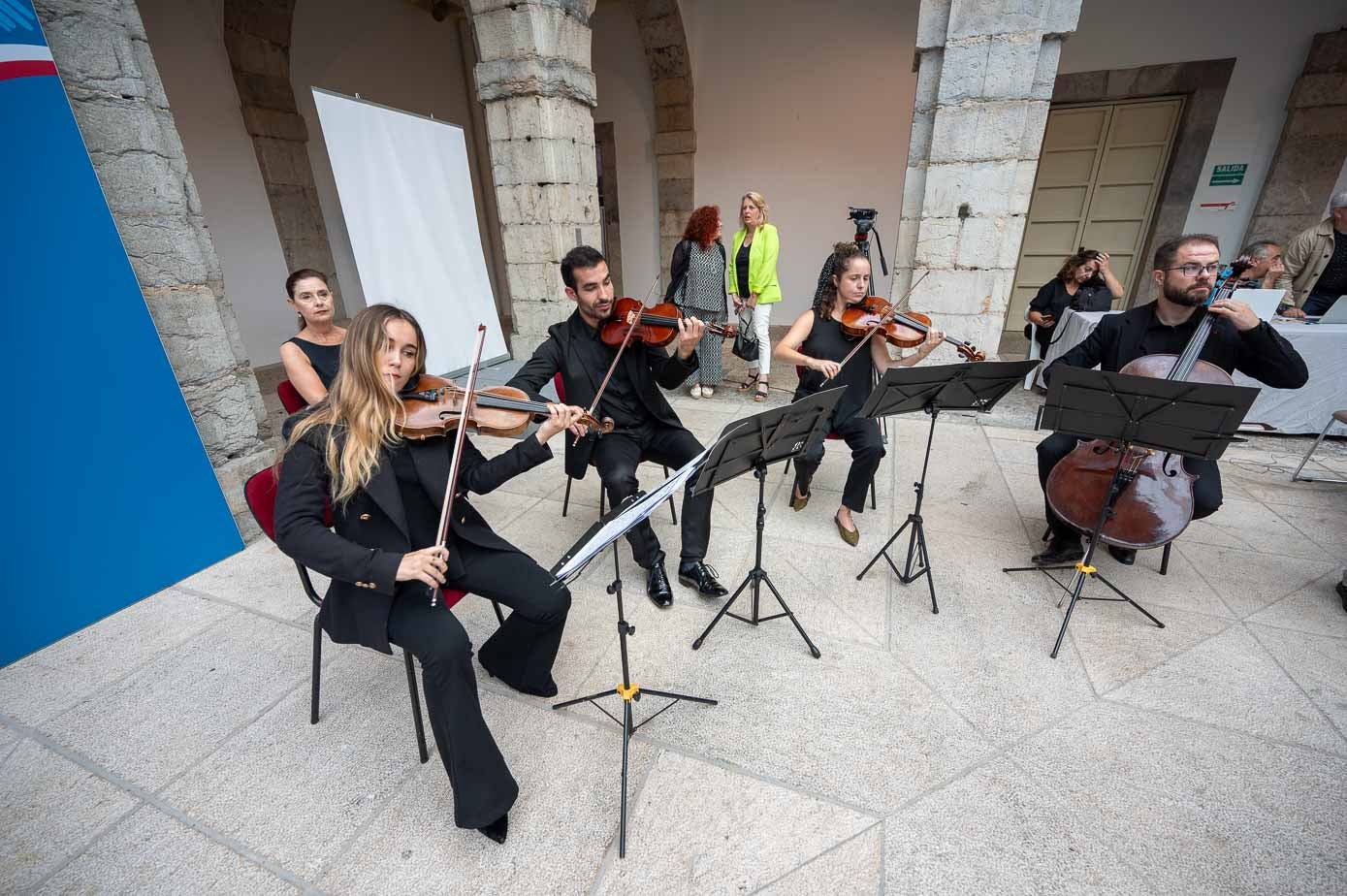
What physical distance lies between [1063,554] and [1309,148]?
5.90 m

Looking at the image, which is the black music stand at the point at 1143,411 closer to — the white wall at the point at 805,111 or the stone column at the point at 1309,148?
the white wall at the point at 805,111

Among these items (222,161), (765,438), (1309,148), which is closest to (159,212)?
(765,438)

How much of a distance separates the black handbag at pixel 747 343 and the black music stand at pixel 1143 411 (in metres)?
2.96

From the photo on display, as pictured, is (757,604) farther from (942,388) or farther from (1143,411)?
(1143,411)

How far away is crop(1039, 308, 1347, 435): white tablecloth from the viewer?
3.71 meters

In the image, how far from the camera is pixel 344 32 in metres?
6.39

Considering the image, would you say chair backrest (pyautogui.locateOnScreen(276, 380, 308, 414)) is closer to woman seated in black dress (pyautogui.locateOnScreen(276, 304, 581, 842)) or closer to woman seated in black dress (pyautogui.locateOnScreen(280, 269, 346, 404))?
woman seated in black dress (pyautogui.locateOnScreen(280, 269, 346, 404))

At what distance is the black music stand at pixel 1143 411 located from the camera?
1.80 metres

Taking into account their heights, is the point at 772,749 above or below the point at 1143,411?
below

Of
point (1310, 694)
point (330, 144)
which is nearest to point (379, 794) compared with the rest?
point (1310, 694)

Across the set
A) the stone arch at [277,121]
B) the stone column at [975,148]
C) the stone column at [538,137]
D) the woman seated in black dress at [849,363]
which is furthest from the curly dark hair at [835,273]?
the stone arch at [277,121]

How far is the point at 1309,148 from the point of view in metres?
5.21

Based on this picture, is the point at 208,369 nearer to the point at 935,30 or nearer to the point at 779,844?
the point at 779,844

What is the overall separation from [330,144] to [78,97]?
150 cm
